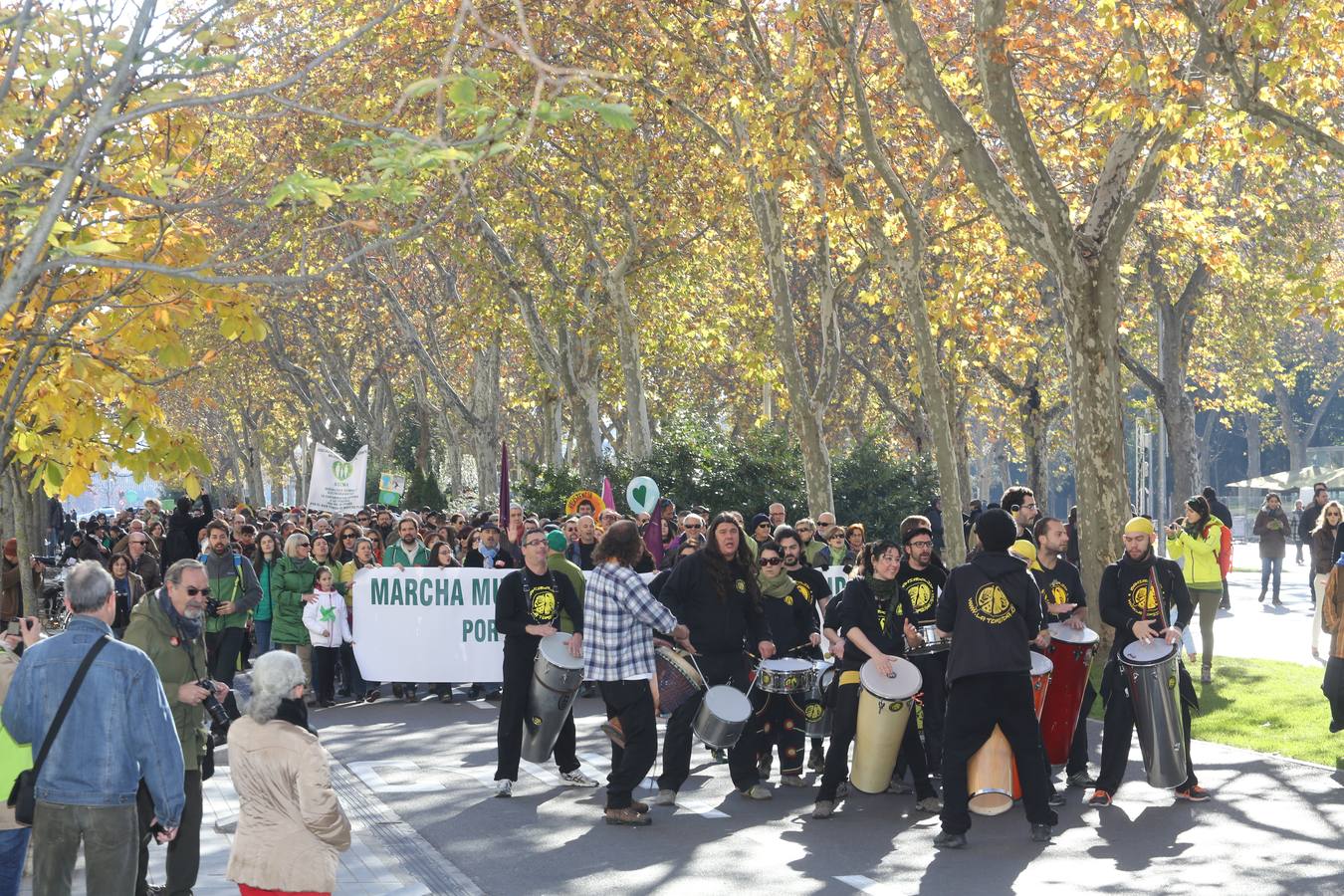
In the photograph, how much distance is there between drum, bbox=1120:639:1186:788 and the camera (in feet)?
35.0

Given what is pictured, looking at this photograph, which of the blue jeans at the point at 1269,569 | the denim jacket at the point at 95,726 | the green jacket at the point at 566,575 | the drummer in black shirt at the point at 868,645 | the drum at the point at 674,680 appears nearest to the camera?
the denim jacket at the point at 95,726

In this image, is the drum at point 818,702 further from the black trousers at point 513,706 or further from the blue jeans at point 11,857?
the blue jeans at point 11,857

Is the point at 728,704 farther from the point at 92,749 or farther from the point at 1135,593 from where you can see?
the point at 92,749

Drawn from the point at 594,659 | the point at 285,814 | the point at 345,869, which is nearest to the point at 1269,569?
the point at 594,659

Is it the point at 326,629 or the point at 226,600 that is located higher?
the point at 226,600

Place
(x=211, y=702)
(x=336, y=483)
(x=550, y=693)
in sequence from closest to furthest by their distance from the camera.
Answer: (x=211, y=702), (x=550, y=693), (x=336, y=483)

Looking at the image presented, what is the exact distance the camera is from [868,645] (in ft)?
34.9

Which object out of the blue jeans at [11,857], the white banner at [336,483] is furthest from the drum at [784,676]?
the white banner at [336,483]

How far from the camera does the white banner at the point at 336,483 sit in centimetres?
3297

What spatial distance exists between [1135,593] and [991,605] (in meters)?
1.74

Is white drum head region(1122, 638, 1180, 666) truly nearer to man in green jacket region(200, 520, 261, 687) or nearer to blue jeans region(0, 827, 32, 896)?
blue jeans region(0, 827, 32, 896)

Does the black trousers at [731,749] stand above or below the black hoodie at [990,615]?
below

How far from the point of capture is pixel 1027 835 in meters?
10.1

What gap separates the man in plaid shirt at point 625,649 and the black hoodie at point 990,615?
5.94 feet
